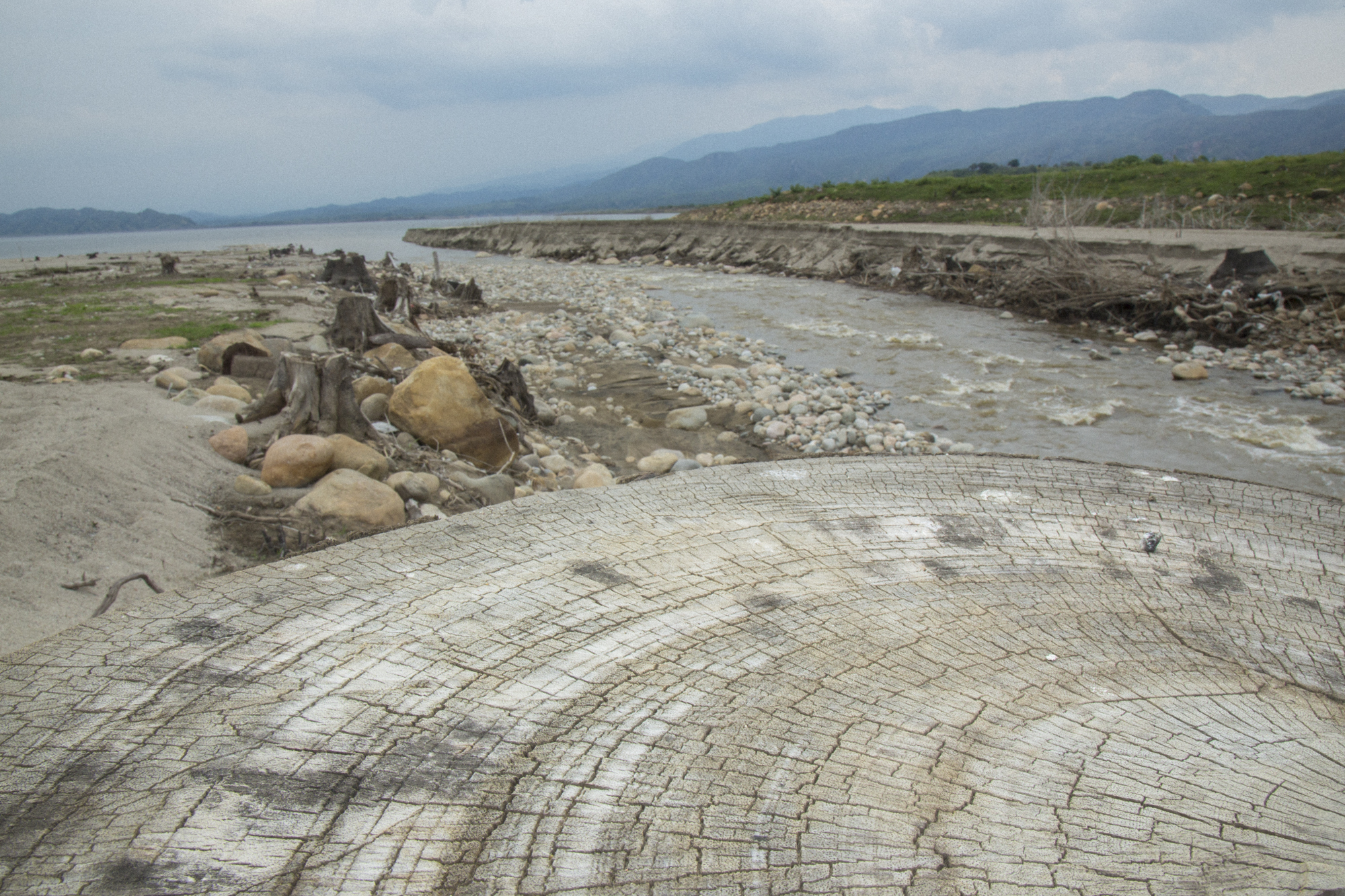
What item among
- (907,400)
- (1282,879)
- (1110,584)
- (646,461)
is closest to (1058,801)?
(1282,879)

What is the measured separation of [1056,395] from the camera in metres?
8.59

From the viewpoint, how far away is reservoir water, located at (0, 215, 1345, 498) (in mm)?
6645

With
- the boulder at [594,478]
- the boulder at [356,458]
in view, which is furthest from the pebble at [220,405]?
the boulder at [594,478]

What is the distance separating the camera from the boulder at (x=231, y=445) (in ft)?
13.1

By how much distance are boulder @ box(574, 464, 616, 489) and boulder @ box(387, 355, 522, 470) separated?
52 centimetres

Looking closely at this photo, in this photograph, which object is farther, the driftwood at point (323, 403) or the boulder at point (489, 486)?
the boulder at point (489, 486)

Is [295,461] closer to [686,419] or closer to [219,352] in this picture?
[219,352]

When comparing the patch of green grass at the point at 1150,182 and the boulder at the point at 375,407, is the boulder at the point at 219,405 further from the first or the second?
the patch of green grass at the point at 1150,182

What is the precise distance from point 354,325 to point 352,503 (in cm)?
485

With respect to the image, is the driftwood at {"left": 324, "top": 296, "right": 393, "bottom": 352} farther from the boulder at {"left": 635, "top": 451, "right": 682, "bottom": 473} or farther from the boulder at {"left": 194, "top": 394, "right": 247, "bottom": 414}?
the boulder at {"left": 635, "top": 451, "right": 682, "bottom": 473}

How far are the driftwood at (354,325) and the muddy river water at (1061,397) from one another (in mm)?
5658

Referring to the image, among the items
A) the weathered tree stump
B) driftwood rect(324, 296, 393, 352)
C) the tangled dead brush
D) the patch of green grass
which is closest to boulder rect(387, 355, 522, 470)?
driftwood rect(324, 296, 393, 352)

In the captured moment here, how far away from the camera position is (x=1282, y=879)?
1.05 metres

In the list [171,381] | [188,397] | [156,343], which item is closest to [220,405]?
[188,397]
